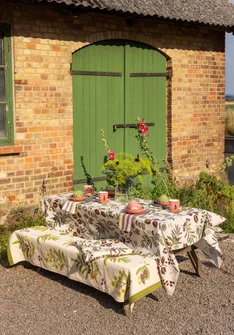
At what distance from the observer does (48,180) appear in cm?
766

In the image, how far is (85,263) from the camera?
5035 mm

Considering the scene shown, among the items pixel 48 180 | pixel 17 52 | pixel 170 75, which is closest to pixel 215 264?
pixel 48 180

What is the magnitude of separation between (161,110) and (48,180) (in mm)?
2651

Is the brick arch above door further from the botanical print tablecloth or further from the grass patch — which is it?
the botanical print tablecloth

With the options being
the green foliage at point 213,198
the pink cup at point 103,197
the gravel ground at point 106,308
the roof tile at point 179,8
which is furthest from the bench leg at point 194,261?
the roof tile at point 179,8

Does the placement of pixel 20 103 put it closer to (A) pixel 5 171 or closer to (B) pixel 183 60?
(A) pixel 5 171

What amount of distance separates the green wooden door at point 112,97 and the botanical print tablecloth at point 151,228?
2254 mm

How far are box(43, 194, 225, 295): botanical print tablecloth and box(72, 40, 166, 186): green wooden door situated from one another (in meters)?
2.25

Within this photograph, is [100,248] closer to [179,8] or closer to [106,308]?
[106,308]

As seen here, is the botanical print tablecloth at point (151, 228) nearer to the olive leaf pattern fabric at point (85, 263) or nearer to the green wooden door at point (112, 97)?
the olive leaf pattern fabric at point (85, 263)

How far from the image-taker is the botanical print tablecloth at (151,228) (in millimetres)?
4863

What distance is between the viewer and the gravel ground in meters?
4.38

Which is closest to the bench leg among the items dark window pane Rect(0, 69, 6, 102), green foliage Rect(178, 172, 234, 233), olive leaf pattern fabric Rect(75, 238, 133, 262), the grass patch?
olive leaf pattern fabric Rect(75, 238, 133, 262)

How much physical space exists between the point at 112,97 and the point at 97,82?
376 mm
